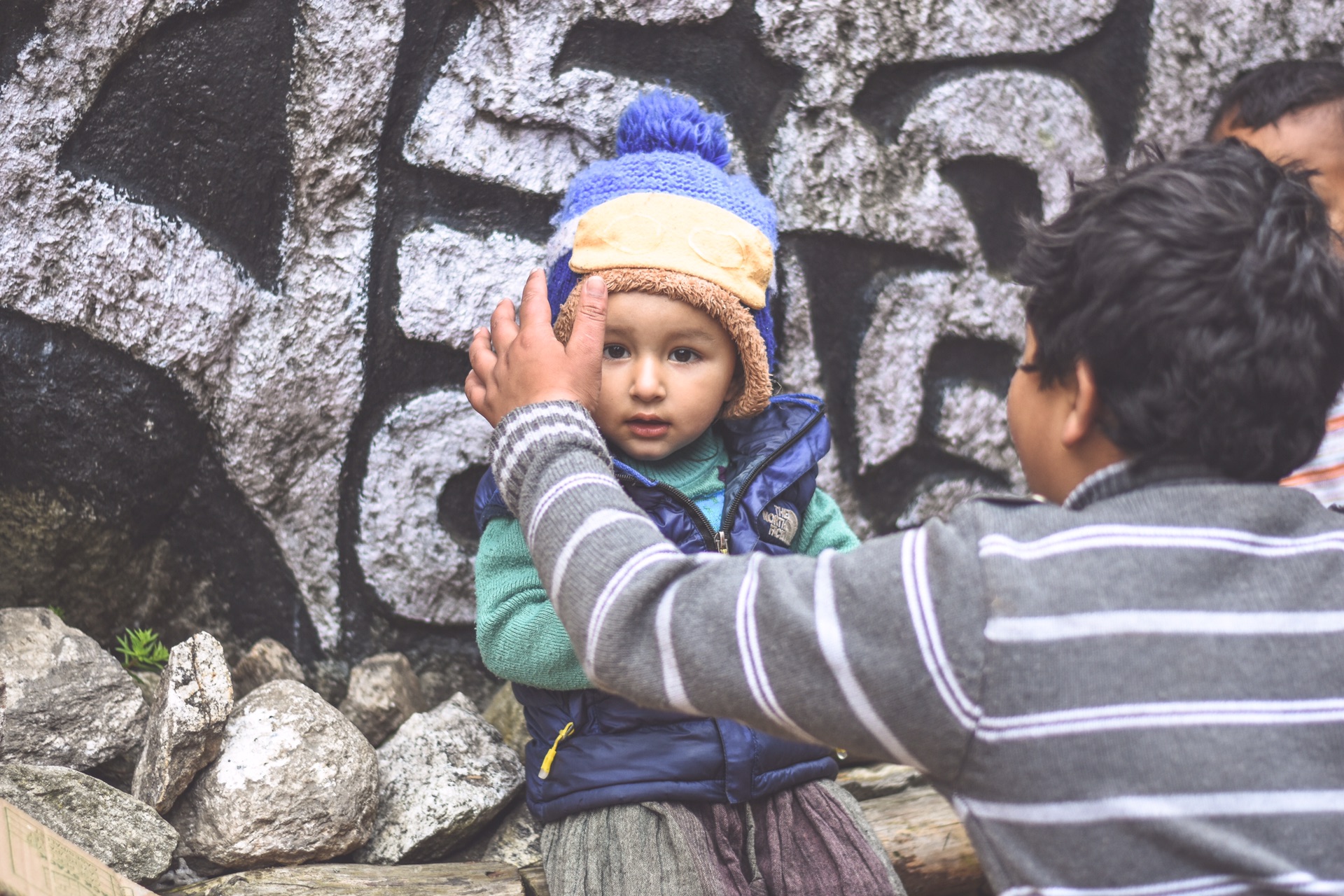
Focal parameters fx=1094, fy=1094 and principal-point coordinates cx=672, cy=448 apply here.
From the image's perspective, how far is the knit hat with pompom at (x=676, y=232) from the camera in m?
1.71

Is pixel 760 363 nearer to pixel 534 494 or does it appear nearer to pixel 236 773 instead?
pixel 534 494

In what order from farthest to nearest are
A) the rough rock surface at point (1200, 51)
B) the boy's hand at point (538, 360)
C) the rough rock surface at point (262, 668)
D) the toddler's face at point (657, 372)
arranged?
the rough rock surface at point (1200, 51) → the rough rock surface at point (262, 668) → the toddler's face at point (657, 372) → the boy's hand at point (538, 360)

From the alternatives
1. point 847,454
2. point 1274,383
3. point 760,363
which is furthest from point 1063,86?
point 1274,383

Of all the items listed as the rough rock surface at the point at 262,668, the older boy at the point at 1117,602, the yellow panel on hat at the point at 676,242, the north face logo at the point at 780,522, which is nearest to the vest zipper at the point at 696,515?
the north face logo at the point at 780,522

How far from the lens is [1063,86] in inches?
102

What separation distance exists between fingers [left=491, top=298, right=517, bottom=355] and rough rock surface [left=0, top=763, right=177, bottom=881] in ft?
3.03

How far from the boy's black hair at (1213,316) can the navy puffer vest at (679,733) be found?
28.1 inches

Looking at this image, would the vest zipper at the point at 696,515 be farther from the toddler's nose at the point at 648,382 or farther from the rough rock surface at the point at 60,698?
the rough rock surface at the point at 60,698

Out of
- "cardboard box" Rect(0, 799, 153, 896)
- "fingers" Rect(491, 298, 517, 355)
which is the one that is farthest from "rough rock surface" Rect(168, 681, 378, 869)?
"fingers" Rect(491, 298, 517, 355)

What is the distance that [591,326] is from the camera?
4.70 feet

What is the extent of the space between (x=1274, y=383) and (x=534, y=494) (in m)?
0.79

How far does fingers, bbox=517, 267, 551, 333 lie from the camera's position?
4.66 feet

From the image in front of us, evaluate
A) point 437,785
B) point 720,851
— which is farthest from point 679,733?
point 437,785

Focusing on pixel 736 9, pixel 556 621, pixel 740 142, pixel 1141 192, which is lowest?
pixel 556 621
